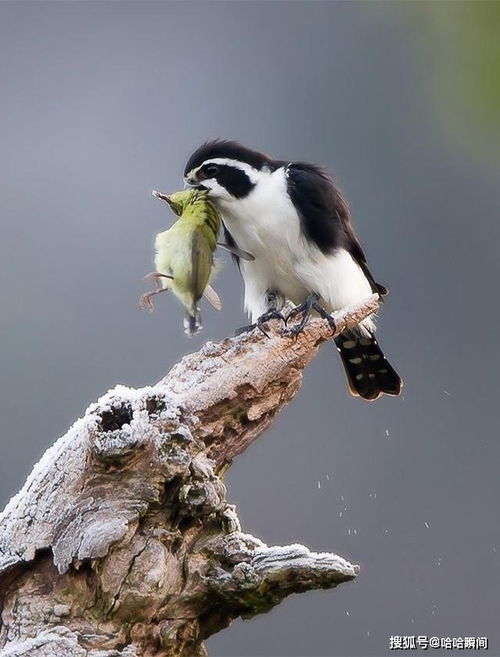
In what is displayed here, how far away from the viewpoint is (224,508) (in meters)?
2.35

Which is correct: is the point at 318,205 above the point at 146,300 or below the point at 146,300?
above

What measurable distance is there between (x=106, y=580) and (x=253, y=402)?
0.64 m

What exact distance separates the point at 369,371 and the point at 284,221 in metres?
0.89

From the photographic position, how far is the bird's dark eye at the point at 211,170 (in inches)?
142

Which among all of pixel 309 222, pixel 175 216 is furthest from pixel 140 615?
pixel 309 222

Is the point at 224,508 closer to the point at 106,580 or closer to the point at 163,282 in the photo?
the point at 106,580

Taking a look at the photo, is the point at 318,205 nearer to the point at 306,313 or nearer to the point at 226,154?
the point at 226,154

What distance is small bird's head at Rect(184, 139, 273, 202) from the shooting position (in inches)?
141

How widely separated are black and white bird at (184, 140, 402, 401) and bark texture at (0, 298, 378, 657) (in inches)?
56.1

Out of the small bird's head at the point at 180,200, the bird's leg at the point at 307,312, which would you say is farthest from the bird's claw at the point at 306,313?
the small bird's head at the point at 180,200

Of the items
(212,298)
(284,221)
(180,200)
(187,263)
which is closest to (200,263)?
(187,263)

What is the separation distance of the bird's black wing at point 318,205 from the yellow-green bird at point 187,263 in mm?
511

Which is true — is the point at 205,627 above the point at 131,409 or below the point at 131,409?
below

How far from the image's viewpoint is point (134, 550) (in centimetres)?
219
